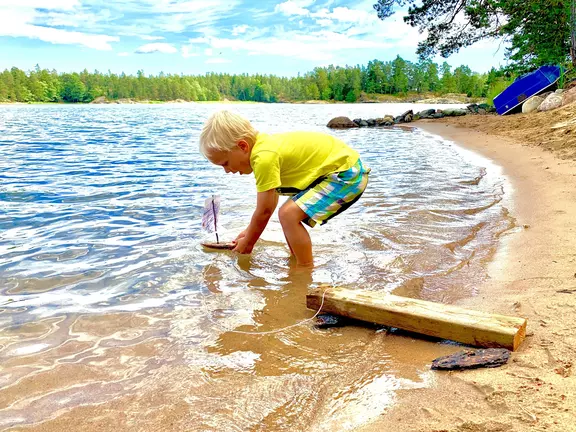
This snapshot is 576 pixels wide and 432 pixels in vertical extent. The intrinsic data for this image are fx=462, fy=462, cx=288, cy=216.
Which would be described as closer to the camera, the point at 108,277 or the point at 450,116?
the point at 108,277

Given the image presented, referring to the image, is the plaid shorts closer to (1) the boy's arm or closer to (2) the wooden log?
(1) the boy's arm

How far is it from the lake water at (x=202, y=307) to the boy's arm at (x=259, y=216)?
10.1 inches

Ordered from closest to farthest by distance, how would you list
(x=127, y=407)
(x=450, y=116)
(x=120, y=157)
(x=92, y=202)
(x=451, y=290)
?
(x=127, y=407)
(x=451, y=290)
(x=92, y=202)
(x=120, y=157)
(x=450, y=116)

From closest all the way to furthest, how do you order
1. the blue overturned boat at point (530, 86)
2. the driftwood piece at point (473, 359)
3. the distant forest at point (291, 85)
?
1. the driftwood piece at point (473, 359)
2. the blue overturned boat at point (530, 86)
3. the distant forest at point (291, 85)

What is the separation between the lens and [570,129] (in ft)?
32.7

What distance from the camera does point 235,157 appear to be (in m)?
3.56

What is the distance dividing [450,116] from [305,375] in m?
28.3

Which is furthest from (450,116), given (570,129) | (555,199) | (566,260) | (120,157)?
(566,260)

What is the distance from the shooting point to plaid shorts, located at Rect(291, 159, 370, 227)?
3623mm

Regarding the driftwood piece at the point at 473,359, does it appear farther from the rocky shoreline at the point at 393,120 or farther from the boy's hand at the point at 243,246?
the rocky shoreline at the point at 393,120

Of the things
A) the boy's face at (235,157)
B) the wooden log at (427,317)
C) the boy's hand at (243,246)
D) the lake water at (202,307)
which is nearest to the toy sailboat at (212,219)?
the lake water at (202,307)

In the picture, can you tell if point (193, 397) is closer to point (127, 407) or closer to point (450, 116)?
point (127, 407)

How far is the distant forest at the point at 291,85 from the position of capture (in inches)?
4887

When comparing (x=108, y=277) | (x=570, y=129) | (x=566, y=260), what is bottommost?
(x=108, y=277)
